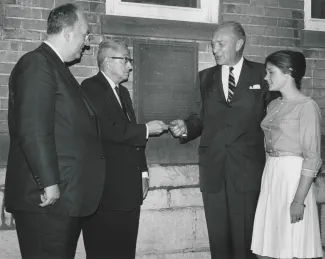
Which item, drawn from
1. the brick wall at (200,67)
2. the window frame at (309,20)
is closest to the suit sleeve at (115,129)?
the brick wall at (200,67)

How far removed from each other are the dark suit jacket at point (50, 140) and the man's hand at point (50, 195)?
0.04 m

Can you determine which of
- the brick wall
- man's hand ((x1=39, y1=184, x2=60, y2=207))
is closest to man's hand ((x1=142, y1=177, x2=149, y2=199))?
the brick wall

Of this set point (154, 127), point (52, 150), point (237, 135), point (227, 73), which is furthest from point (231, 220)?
point (52, 150)

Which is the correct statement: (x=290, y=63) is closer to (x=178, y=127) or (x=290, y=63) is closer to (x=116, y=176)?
(x=178, y=127)

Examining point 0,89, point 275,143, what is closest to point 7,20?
point 0,89

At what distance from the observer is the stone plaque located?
187 inches

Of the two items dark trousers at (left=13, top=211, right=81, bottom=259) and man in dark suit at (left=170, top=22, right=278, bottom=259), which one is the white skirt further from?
dark trousers at (left=13, top=211, right=81, bottom=259)

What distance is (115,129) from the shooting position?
383cm

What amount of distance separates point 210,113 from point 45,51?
5.91 ft

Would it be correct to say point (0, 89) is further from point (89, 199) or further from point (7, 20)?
point (89, 199)

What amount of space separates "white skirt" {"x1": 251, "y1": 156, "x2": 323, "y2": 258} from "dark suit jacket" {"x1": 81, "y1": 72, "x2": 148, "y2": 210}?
42.9 inches

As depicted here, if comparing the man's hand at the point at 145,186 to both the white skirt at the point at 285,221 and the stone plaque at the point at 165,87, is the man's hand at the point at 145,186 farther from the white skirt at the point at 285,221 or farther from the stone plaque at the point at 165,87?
the white skirt at the point at 285,221

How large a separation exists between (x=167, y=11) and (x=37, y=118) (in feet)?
8.33

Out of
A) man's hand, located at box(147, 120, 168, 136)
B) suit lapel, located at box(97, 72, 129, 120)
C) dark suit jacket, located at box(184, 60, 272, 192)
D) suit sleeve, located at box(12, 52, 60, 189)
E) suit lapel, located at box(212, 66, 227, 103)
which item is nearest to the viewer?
suit sleeve, located at box(12, 52, 60, 189)
